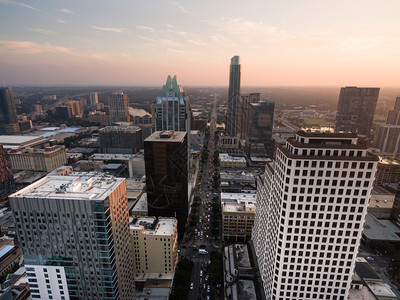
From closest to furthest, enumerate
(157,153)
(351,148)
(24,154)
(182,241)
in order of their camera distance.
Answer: (351,148)
(157,153)
(182,241)
(24,154)

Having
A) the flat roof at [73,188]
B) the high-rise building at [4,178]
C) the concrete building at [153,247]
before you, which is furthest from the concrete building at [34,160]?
the flat roof at [73,188]

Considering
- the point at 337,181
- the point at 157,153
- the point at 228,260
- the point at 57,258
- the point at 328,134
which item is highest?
the point at 328,134

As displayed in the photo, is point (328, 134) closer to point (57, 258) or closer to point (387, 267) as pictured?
point (57, 258)

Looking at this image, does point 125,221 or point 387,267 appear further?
point 387,267

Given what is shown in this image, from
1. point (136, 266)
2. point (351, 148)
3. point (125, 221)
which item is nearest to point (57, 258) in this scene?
point (125, 221)

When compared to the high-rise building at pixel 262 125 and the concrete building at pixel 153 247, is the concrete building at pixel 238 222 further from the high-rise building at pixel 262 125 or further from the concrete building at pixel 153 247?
the high-rise building at pixel 262 125

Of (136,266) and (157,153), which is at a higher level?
(157,153)

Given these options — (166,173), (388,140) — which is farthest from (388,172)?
(166,173)
